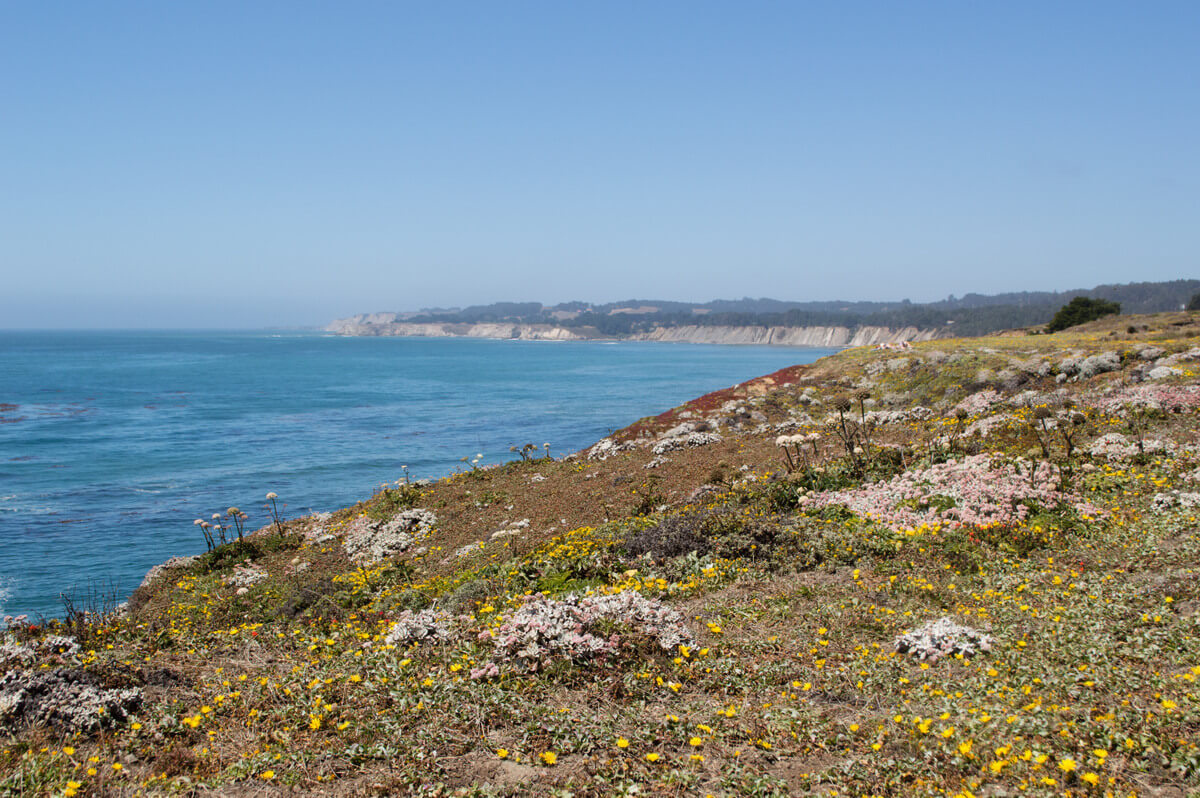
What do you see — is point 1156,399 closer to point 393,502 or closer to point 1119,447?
point 1119,447

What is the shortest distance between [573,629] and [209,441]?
41.0 meters

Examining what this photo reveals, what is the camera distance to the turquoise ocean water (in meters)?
21.8

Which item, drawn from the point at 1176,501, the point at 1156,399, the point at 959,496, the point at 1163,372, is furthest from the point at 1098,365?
the point at 959,496

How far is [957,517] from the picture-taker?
10719 millimetres

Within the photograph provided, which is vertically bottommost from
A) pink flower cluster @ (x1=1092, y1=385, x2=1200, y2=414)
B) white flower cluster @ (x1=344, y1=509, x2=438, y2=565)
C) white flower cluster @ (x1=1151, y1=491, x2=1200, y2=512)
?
white flower cluster @ (x1=344, y1=509, x2=438, y2=565)

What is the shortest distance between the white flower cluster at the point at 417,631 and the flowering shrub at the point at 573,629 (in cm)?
52

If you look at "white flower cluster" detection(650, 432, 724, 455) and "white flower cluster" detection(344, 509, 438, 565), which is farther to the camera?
"white flower cluster" detection(650, 432, 724, 455)

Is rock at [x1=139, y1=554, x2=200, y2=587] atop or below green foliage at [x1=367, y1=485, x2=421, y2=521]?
below

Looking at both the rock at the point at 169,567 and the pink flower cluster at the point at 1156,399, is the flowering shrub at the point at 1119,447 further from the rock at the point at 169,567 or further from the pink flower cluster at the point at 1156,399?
the rock at the point at 169,567

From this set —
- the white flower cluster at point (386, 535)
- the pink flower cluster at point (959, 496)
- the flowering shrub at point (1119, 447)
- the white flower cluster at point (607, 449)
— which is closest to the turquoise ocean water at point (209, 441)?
the white flower cluster at point (386, 535)

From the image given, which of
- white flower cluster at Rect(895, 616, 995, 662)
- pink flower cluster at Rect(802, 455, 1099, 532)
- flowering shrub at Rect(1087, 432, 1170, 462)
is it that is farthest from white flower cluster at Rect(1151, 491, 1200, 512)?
white flower cluster at Rect(895, 616, 995, 662)

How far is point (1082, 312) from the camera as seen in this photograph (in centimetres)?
6656

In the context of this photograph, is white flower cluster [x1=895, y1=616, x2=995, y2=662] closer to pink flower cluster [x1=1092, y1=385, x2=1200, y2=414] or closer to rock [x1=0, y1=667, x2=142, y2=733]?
rock [x1=0, y1=667, x2=142, y2=733]

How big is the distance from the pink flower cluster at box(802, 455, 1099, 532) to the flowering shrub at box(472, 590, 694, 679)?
505 centimetres
